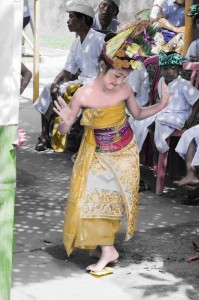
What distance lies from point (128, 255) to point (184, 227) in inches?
35.5

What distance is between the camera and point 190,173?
7.28 metres

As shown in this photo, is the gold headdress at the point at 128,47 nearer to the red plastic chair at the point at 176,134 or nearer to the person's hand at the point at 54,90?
the red plastic chair at the point at 176,134

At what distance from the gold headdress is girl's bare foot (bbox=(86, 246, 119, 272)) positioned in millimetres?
1286

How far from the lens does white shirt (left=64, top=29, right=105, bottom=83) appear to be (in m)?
9.20

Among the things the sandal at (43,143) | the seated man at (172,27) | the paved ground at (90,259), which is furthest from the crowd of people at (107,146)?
the seated man at (172,27)

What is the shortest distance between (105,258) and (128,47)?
1.48 metres

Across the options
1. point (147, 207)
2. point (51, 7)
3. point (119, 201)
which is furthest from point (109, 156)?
point (51, 7)

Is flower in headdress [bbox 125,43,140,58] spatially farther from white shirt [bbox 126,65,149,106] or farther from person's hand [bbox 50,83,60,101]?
person's hand [bbox 50,83,60,101]

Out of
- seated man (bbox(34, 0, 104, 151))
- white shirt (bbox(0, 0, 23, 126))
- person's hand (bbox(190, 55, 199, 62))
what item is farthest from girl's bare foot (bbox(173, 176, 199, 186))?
white shirt (bbox(0, 0, 23, 126))

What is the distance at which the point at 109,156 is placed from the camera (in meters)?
5.84

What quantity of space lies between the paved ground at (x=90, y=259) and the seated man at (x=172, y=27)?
7.89ft

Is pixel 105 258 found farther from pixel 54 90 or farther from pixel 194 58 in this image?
pixel 54 90

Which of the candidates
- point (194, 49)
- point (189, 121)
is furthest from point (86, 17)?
point (189, 121)

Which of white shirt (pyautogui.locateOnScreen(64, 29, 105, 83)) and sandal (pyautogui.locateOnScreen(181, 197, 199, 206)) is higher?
white shirt (pyautogui.locateOnScreen(64, 29, 105, 83))
